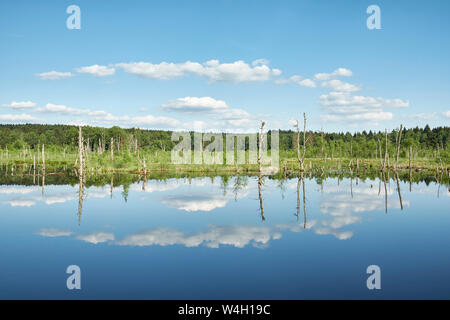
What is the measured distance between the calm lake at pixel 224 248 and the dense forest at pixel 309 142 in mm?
44742

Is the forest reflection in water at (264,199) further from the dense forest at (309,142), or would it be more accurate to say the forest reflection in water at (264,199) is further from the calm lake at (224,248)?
the dense forest at (309,142)

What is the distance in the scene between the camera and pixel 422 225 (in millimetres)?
19250

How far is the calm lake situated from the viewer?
10336mm

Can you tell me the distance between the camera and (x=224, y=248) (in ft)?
47.0

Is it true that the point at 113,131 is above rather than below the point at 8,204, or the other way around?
above

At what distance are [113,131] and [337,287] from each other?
129818 mm

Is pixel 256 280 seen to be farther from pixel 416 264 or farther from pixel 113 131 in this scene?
pixel 113 131

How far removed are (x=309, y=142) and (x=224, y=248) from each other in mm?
116473

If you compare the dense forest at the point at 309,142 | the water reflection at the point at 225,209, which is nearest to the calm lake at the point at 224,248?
the water reflection at the point at 225,209

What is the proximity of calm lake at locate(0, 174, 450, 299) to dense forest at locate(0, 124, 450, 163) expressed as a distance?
44.7 meters

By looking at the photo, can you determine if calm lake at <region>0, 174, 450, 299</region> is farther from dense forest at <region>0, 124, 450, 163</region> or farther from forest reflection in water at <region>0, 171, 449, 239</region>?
dense forest at <region>0, 124, 450, 163</region>

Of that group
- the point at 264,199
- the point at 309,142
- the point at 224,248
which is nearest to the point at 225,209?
the point at 264,199

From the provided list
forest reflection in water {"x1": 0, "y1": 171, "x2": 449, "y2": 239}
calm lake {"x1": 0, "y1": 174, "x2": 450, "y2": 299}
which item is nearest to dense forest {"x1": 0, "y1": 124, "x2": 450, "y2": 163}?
forest reflection in water {"x1": 0, "y1": 171, "x2": 449, "y2": 239}
